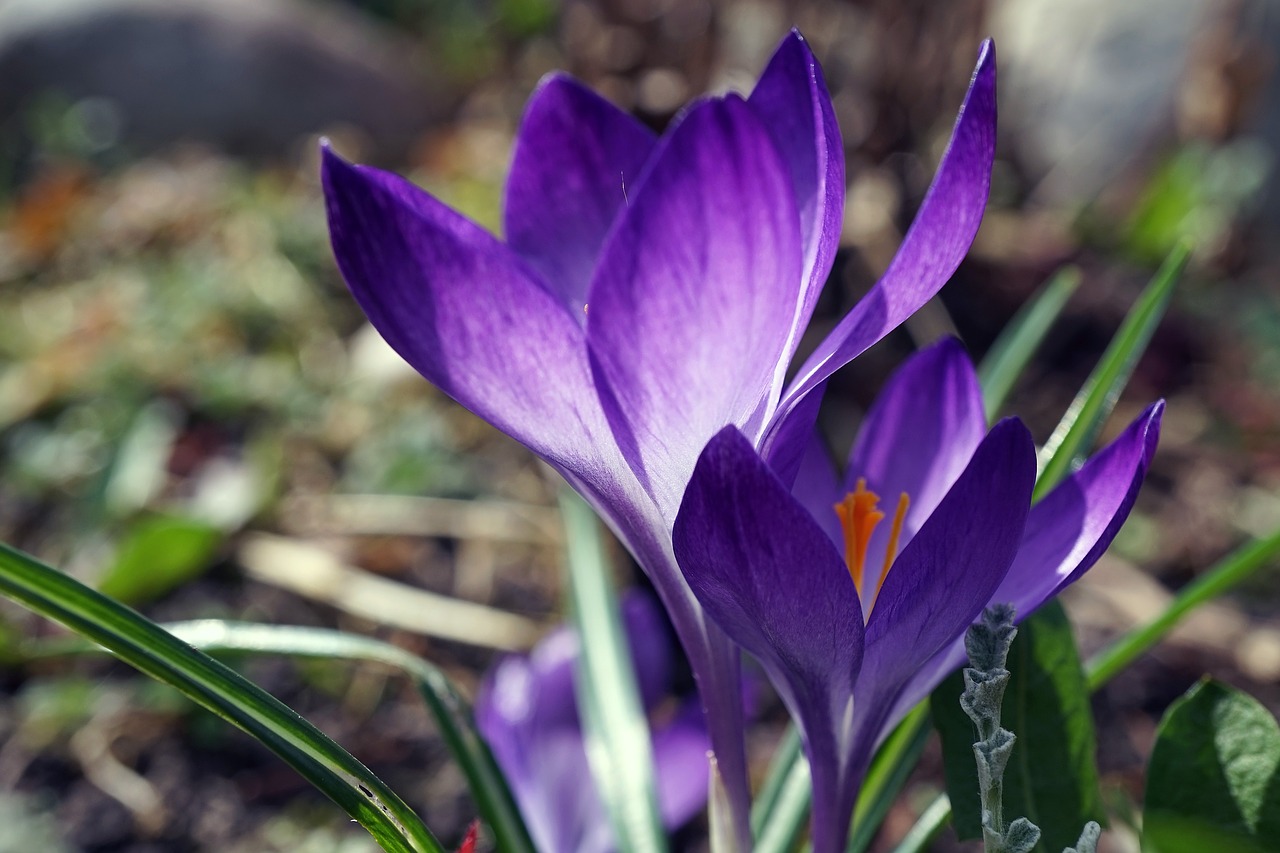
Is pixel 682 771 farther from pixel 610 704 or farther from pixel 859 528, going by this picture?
pixel 859 528

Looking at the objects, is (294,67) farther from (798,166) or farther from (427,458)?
(798,166)

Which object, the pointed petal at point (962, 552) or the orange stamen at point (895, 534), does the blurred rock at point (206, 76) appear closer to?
the orange stamen at point (895, 534)

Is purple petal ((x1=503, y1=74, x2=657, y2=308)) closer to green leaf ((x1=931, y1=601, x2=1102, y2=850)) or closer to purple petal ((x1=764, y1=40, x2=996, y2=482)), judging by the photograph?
purple petal ((x1=764, y1=40, x2=996, y2=482))

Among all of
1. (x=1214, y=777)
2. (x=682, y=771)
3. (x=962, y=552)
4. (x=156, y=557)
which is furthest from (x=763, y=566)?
(x=156, y=557)

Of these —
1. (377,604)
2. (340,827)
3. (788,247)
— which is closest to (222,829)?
(340,827)

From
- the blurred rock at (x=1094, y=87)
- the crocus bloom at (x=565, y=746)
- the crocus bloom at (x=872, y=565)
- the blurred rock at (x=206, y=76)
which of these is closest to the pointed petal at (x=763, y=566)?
the crocus bloom at (x=872, y=565)

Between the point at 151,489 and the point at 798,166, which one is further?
the point at 151,489
